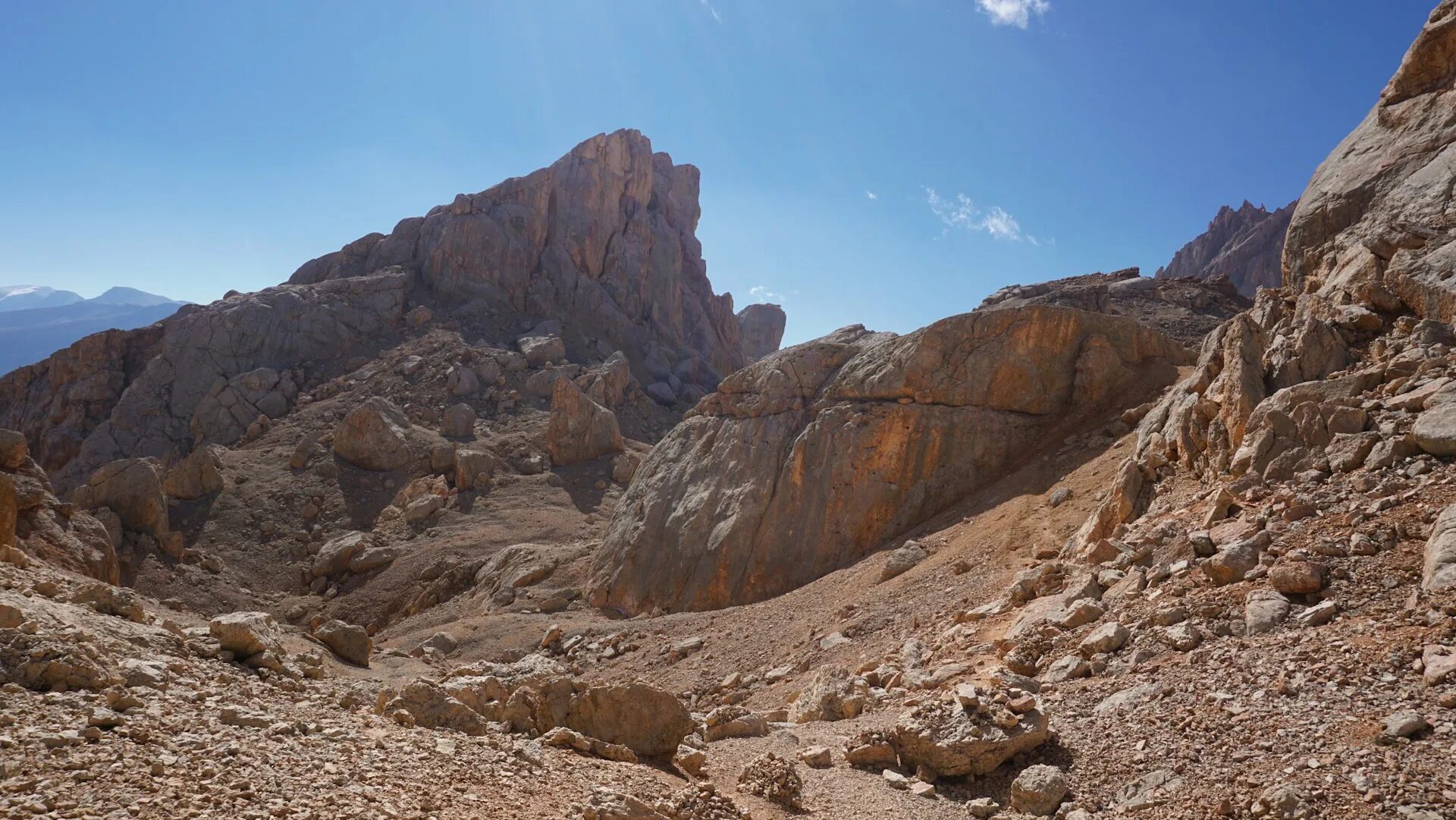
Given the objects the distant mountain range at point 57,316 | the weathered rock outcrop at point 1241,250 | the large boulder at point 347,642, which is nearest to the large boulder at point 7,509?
the large boulder at point 347,642

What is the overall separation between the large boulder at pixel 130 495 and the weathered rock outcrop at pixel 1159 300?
3986 cm

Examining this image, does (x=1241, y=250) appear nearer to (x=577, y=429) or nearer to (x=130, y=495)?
(x=577, y=429)

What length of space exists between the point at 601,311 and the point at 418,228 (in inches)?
713

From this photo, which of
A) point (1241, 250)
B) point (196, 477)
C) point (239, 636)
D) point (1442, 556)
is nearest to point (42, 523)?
point (239, 636)

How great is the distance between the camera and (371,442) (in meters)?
50.4

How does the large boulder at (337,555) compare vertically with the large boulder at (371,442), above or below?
below

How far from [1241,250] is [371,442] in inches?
3549

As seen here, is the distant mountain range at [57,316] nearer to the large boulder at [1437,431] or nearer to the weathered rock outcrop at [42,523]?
the weathered rock outcrop at [42,523]

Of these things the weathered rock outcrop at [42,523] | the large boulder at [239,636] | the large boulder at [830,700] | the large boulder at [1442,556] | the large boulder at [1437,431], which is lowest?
the weathered rock outcrop at [42,523]

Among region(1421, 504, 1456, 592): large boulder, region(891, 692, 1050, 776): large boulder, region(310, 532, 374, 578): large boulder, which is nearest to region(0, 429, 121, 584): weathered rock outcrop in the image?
region(310, 532, 374, 578): large boulder

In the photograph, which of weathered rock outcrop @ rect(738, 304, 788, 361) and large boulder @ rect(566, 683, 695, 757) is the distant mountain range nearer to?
weathered rock outcrop @ rect(738, 304, 788, 361)

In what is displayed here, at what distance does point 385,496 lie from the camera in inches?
1893

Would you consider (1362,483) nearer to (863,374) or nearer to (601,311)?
(863,374)

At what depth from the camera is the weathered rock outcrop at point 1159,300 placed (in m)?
41.7
